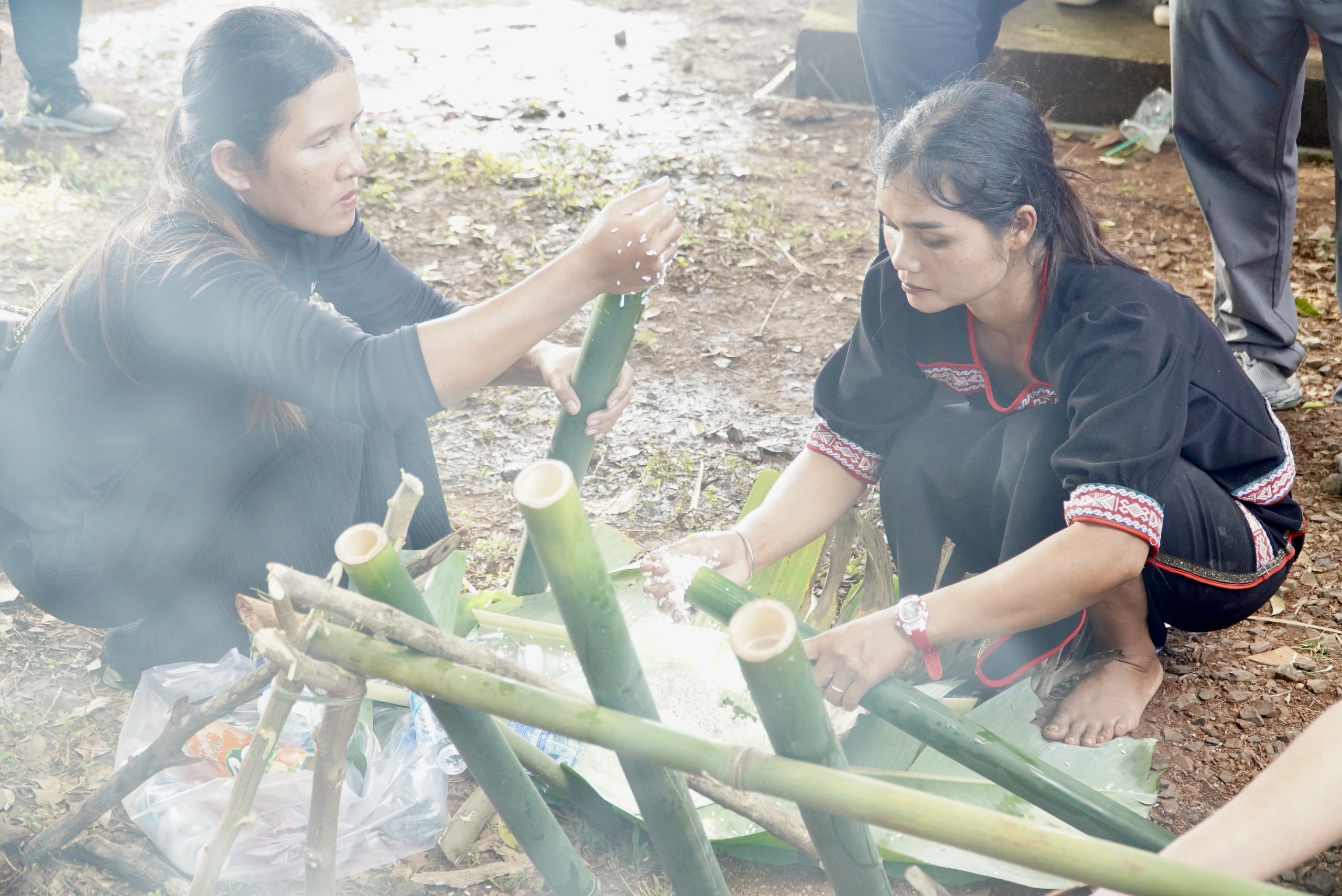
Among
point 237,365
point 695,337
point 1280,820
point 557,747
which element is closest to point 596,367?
point 237,365

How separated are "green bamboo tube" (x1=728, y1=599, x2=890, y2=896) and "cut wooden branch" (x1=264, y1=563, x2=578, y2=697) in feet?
1.13

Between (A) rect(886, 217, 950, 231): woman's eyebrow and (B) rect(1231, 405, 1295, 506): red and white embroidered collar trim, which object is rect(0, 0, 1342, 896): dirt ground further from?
(A) rect(886, 217, 950, 231): woman's eyebrow

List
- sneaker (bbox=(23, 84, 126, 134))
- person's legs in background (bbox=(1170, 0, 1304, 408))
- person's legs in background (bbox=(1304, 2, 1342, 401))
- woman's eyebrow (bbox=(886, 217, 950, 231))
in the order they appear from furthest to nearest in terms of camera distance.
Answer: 1. sneaker (bbox=(23, 84, 126, 134))
2. person's legs in background (bbox=(1170, 0, 1304, 408))
3. person's legs in background (bbox=(1304, 2, 1342, 401))
4. woman's eyebrow (bbox=(886, 217, 950, 231))

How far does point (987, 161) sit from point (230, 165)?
1443 millimetres

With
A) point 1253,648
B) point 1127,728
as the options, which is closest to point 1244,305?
point 1253,648

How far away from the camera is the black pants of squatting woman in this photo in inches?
84.4

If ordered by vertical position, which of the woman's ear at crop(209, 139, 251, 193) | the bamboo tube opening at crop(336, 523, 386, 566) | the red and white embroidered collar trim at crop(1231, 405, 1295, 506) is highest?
the woman's ear at crop(209, 139, 251, 193)

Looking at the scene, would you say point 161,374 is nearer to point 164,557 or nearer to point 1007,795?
point 164,557

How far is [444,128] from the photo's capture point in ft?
19.4

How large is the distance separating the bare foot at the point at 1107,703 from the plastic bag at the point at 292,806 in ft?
4.32

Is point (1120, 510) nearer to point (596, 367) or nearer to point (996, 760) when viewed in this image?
point (996, 760)

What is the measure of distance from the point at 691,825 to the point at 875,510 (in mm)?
1801

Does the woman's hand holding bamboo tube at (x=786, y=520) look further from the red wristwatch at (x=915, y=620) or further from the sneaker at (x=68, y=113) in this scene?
the sneaker at (x=68, y=113)

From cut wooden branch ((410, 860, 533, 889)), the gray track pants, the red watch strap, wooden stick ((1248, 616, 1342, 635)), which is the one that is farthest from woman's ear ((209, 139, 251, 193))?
the gray track pants
